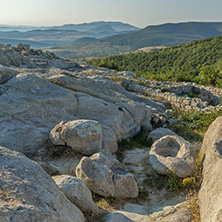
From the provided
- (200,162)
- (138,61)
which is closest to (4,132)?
(200,162)

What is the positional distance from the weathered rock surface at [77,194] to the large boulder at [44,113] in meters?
2.62

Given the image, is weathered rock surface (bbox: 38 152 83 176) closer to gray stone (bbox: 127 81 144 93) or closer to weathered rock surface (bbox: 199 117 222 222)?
weathered rock surface (bbox: 199 117 222 222)

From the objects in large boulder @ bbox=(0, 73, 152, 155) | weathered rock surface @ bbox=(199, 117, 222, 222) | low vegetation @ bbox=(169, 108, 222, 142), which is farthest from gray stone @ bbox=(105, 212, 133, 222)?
low vegetation @ bbox=(169, 108, 222, 142)

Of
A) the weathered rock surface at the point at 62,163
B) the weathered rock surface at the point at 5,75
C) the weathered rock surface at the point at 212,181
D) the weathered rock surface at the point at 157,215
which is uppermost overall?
the weathered rock surface at the point at 5,75

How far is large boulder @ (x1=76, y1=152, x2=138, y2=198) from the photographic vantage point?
5.53m

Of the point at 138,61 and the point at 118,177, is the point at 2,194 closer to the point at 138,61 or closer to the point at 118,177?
the point at 118,177

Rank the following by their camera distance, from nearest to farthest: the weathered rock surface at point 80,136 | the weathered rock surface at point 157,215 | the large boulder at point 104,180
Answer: the weathered rock surface at point 157,215
the large boulder at point 104,180
the weathered rock surface at point 80,136

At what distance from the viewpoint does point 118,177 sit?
18.9ft

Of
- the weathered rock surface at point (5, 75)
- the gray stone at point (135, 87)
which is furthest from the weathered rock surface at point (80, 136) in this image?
the gray stone at point (135, 87)

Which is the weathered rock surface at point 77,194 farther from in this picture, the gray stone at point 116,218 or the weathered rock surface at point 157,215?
the weathered rock surface at point 157,215

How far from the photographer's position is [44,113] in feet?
26.4

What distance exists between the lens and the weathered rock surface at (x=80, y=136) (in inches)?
262

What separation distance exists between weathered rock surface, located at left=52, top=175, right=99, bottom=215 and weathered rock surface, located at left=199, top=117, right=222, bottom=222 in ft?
7.38

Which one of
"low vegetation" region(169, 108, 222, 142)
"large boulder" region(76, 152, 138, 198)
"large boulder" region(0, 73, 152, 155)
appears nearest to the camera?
"large boulder" region(76, 152, 138, 198)
